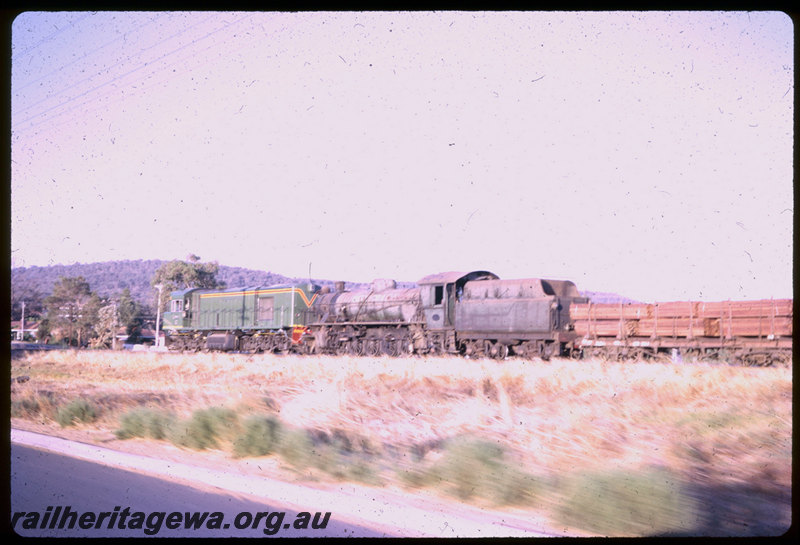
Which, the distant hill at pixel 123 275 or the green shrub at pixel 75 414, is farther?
the distant hill at pixel 123 275

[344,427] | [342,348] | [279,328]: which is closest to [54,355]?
[279,328]

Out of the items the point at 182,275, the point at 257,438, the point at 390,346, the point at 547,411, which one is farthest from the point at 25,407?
the point at 182,275

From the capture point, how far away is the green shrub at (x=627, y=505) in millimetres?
6965

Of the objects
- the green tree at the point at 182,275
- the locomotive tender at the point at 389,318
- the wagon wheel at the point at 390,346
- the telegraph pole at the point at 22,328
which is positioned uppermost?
the green tree at the point at 182,275

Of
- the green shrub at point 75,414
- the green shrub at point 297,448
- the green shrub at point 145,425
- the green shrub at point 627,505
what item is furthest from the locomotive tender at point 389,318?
the green shrub at point 627,505

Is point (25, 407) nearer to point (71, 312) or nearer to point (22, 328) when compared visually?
point (71, 312)

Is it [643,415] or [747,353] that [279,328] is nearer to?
[747,353]

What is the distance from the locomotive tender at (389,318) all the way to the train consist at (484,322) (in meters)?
0.05

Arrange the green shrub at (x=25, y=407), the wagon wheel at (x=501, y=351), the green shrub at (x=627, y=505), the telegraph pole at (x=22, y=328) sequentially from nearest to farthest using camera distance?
the green shrub at (x=627, y=505) → the green shrub at (x=25, y=407) → the wagon wheel at (x=501, y=351) → the telegraph pole at (x=22, y=328)

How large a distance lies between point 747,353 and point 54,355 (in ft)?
116

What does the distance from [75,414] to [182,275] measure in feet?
179

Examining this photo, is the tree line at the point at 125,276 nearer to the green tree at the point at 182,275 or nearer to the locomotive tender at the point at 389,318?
the green tree at the point at 182,275

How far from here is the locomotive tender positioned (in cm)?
2509

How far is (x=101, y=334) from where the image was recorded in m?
51.8
